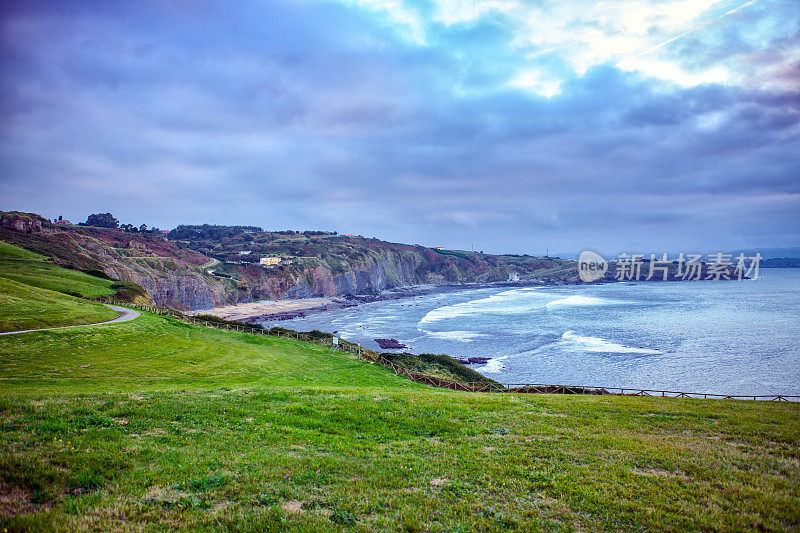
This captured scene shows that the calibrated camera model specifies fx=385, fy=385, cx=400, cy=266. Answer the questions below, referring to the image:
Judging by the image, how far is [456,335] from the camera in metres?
77.6

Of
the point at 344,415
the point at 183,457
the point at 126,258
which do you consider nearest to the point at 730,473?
the point at 344,415

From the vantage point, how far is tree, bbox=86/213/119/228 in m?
186

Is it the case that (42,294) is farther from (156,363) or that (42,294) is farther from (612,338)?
(612,338)

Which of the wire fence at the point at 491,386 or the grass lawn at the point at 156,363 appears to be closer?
the grass lawn at the point at 156,363

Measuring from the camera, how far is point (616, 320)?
301 ft

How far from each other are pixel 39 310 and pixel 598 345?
242 ft

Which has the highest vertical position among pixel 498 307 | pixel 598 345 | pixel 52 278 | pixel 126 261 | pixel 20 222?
pixel 20 222

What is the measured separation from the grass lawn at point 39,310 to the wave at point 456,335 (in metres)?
52.9


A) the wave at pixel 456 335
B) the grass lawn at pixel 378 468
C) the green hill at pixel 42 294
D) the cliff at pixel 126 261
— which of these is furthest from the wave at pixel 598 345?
the cliff at pixel 126 261

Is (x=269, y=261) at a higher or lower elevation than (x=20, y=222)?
lower

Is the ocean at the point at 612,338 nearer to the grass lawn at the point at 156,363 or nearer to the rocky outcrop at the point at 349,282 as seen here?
the grass lawn at the point at 156,363

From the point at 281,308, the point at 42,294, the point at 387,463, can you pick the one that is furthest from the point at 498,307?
the point at 387,463

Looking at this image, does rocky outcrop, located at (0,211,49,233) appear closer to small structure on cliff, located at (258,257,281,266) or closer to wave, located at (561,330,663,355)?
small structure on cliff, located at (258,257,281,266)

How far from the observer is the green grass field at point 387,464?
21.9 ft
